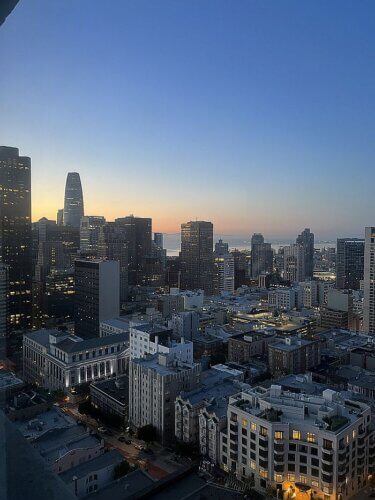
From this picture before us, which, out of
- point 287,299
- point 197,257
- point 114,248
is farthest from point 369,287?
point 114,248

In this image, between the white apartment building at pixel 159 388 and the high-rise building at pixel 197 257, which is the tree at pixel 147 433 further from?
the high-rise building at pixel 197 257

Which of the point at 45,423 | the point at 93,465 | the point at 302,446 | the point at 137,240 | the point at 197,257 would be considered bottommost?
the point at 93,465

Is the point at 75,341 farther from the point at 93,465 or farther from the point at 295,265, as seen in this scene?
the point at 295,265

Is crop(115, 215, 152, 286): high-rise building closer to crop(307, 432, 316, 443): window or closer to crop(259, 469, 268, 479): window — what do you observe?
crop(259, 469, 268, 479): window

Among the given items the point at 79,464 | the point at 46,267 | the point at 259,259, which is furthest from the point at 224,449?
the point at 259,259

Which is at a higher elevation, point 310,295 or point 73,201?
point 73,201

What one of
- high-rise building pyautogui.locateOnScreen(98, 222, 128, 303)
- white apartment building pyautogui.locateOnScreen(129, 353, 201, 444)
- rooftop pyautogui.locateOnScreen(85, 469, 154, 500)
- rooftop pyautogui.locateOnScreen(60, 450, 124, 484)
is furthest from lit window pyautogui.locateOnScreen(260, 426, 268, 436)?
high-rise building pyautogui.locateOnScreen(98, 222, 128, 303)

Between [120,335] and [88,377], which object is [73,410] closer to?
[88,377]
